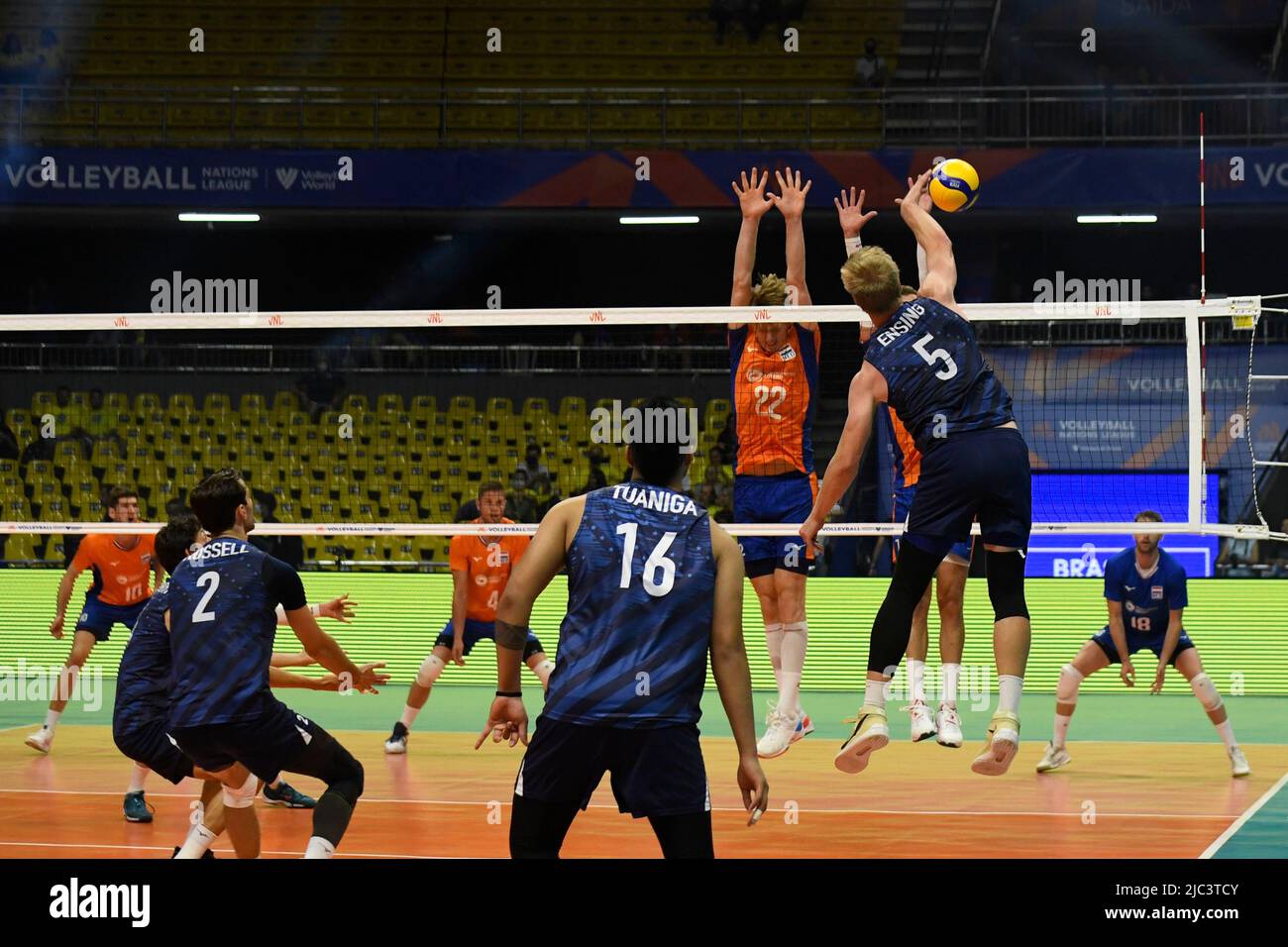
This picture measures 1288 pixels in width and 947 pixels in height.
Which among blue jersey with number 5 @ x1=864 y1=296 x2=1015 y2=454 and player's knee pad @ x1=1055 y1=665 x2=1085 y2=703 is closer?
blue jersey with number 5 @ x1=864 y1=296 x2=1015 y2=454

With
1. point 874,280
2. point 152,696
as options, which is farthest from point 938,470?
point 152,696

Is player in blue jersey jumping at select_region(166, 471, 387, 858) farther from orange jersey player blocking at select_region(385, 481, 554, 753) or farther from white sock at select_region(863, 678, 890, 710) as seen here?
orange jersey player blocking at select_region(385, 481, 554, 753)

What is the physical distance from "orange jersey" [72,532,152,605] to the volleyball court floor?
1.38 m

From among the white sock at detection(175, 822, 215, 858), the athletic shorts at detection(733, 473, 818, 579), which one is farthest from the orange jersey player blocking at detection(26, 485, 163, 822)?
the white sock at detection(175, 822, 215, 858)

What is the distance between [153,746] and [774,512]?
166 inches

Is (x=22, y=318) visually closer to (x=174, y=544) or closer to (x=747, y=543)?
(x=174, y=544)

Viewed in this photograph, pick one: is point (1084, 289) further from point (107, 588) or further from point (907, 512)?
point (107, 588)

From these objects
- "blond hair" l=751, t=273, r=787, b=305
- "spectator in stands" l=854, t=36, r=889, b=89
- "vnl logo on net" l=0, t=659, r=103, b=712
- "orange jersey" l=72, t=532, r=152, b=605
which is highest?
"spectator in stands" l=854, t=36, r=889, b=89

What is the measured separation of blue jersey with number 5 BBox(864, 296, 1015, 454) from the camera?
778 cm

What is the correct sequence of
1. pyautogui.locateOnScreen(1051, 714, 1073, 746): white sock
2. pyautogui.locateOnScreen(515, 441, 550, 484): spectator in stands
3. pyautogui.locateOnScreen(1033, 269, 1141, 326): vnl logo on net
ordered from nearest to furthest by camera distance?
1. pyautogui.locateOnScreen(1051, 714, 1073, 746): white sock
2. pyautogui.locateOnScreen(515, 441, 550, 484): spectator in stands
3. pyautogui.locateOnScreen(1033, 269, 1141, 326): vnl logo on net

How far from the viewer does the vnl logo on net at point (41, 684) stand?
693 inches

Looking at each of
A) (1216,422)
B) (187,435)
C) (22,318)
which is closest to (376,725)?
(22,318)

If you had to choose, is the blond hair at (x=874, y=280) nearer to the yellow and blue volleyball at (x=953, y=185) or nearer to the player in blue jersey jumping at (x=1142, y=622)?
the yellow and blue volleyball at (x=953, y=185)

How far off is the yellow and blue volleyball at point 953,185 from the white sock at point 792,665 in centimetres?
298
